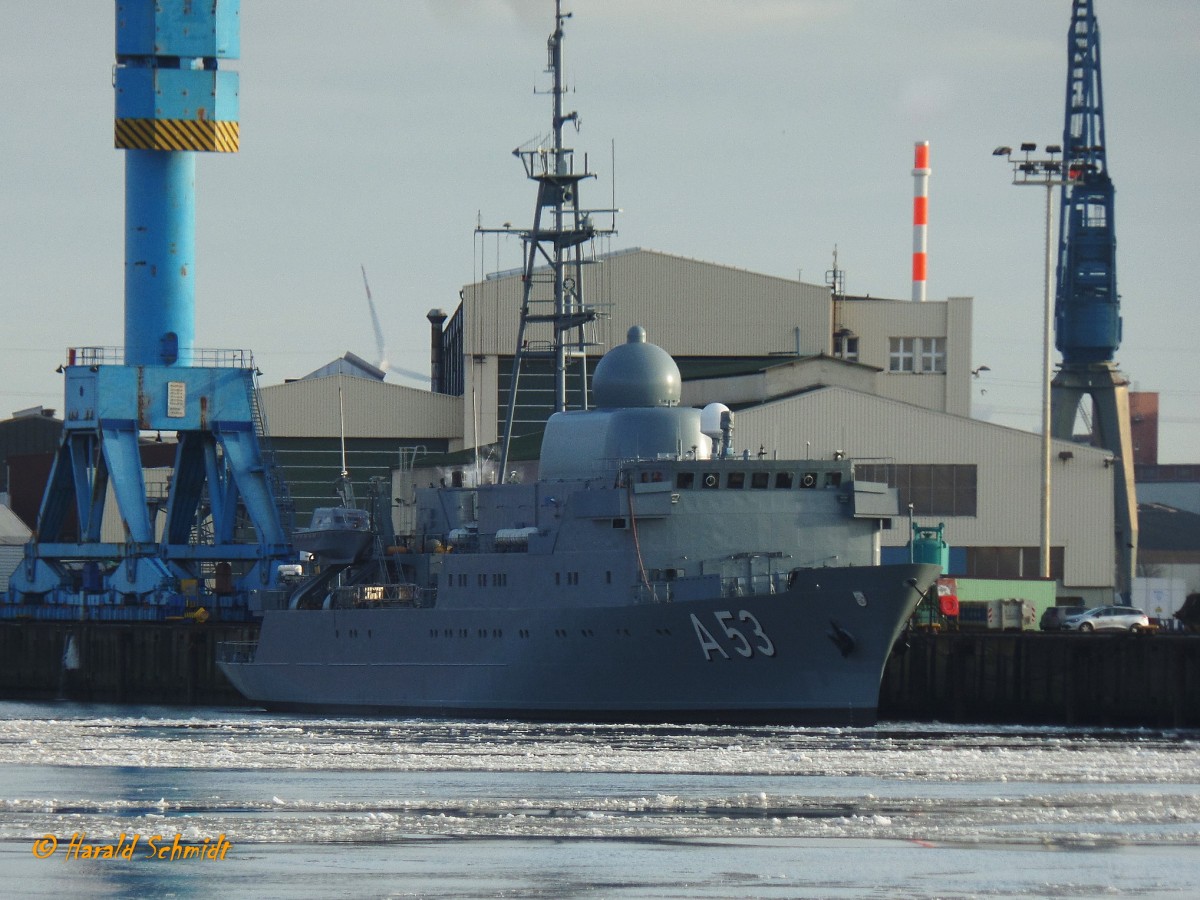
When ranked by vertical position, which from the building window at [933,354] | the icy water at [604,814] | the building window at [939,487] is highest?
the building window at [933,354]

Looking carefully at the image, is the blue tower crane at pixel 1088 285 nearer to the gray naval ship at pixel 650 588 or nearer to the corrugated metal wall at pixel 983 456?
the corrugated metal wall at pixel 983 456

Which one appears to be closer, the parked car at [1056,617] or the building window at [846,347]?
the parked car at [1056,617]

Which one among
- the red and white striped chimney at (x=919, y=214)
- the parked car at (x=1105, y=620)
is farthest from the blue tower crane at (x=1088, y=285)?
the parked car at (x=1105, y=620)

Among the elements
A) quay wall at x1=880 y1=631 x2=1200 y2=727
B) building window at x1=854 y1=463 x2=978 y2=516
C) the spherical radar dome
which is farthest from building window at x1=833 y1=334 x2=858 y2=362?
the spherical radar dome

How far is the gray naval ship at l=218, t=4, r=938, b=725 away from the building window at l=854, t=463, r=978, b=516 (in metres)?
15.1

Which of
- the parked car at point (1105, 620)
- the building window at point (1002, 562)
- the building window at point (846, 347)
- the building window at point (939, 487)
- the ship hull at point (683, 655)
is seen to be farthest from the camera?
the building window at point (846, 347)

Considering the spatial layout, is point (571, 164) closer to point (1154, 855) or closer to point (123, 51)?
point (123, 51)

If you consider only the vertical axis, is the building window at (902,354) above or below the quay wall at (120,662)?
above

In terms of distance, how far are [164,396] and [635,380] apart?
1539cm

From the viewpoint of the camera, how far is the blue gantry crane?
4341 cm

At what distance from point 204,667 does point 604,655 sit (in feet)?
46.7

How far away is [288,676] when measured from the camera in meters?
37.2

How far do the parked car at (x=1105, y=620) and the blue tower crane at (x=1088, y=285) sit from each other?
68.4ft

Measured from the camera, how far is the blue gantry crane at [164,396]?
43.4m
